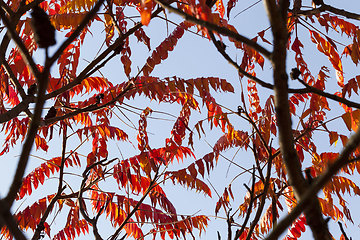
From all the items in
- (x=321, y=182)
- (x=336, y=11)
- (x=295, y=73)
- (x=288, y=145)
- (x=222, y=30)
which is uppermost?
(x=336, y=11)

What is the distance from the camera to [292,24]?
403cm

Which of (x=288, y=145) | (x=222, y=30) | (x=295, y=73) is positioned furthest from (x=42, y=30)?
(x=295, y=73)

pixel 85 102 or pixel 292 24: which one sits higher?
pixel 292 24

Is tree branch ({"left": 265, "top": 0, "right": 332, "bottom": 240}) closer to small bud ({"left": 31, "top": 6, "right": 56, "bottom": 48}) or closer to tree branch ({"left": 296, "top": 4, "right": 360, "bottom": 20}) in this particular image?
small bud ({"left": 31, "top": 6, "right": 56, "bottom": 48})

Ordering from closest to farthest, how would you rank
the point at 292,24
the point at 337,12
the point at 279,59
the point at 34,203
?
the point at 279,59 < the point at 337,12 < the point at 292,24 < the point at 34,203

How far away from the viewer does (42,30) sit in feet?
2.97

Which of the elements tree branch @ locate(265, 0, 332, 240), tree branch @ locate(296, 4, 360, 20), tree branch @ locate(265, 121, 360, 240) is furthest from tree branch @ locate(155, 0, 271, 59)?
tree branch @ locate(296, 4, 360, 20)

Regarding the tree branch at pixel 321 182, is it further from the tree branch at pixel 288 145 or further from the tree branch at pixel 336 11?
the tree branch at pixel 336 11

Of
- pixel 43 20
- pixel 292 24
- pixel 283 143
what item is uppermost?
pixel 292 24

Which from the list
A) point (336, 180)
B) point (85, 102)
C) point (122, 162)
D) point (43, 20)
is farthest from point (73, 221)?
point (43, 20)

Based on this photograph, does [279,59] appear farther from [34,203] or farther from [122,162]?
[34,203]

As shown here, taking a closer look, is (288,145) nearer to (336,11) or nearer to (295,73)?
(295,73)

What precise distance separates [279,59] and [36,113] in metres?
0.61

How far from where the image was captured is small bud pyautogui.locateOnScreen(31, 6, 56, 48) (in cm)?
89
